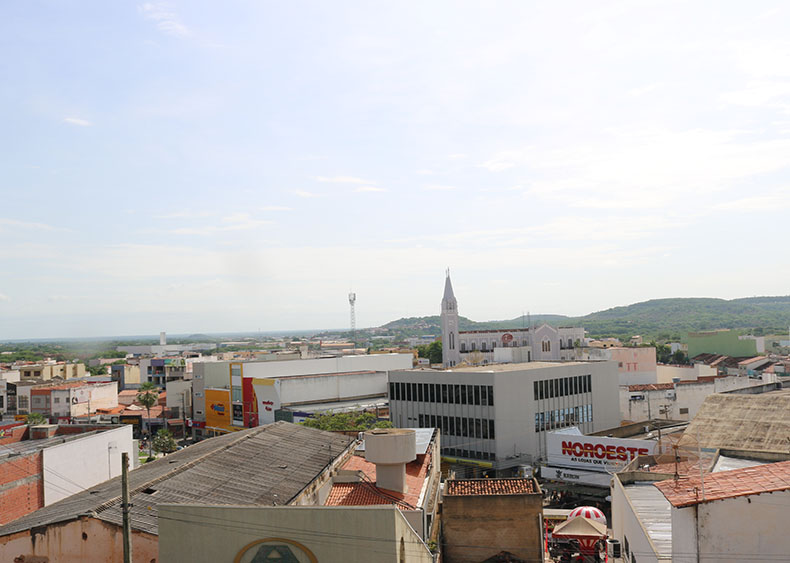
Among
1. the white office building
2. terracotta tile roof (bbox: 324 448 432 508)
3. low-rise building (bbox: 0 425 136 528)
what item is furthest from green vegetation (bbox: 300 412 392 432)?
terracotta tile roof (bbox: 324 448 432 508)

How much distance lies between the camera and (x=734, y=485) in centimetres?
1372

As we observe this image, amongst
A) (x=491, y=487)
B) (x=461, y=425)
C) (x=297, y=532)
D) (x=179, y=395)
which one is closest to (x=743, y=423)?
(x=491, y=487)

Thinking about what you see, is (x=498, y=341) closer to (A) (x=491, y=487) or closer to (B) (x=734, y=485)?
(A) (x=491, y=487)

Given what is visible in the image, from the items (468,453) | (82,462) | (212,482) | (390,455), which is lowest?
(468,453)

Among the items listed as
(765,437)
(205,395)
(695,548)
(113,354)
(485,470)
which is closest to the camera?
(695,548)

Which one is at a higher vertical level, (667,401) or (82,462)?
(82,462)

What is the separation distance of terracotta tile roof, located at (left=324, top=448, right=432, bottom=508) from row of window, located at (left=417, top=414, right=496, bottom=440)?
915 inches

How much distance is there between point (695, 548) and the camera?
1340cm

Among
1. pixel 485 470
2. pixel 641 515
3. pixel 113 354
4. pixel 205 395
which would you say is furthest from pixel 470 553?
pixel 113 354

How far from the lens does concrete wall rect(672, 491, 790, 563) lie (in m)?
12.9

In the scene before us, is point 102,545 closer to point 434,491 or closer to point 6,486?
point 6,486

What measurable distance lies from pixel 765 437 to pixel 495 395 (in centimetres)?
1942

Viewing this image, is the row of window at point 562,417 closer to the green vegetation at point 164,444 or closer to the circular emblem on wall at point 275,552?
the green vegetation at point 164,444

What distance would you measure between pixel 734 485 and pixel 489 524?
13592mm
